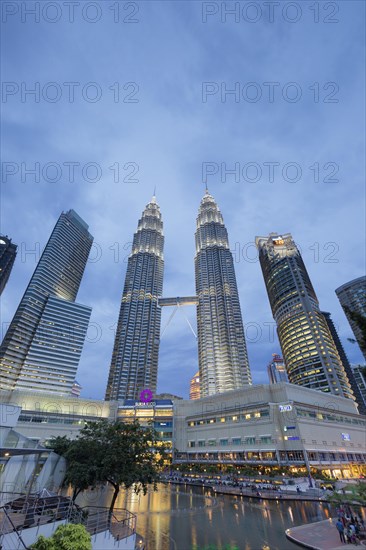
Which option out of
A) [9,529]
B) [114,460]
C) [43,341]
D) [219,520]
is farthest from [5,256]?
[9,529]

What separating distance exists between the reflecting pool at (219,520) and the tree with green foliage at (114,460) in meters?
3.77

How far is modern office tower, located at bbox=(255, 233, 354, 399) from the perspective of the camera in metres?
139

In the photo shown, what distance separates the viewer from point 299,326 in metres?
157

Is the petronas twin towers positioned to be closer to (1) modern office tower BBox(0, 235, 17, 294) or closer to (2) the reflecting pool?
(1) modern office tower BBox(0, 235, 17, 294)

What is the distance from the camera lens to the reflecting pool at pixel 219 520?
1981 cm

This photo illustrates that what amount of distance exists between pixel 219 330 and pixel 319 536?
14716 centimetres

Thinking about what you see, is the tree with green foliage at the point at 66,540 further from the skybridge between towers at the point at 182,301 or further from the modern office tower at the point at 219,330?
the skybridge between towers at the point at 182,301

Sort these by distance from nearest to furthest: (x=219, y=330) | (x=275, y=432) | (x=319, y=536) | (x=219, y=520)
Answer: (x=319, y=536) → (x=219, y=520) → (x=275, y=432) → (x=219, y=330)

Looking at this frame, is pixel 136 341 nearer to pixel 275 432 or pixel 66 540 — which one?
pixel 275 432

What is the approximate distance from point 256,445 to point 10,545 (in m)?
72.6

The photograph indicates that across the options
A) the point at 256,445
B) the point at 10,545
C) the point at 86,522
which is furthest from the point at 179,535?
the point at 256,445

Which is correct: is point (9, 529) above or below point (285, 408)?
below

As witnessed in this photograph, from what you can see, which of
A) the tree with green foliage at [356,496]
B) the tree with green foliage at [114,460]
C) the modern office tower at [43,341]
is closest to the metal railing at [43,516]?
the tree with green foliage at [114,460]

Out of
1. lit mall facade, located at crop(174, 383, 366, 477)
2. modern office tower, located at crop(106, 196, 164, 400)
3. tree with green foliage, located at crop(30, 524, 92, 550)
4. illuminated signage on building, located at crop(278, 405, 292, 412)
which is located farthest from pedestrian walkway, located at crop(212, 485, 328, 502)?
modern office tower, located at crop(106, 196, 164, 400)
